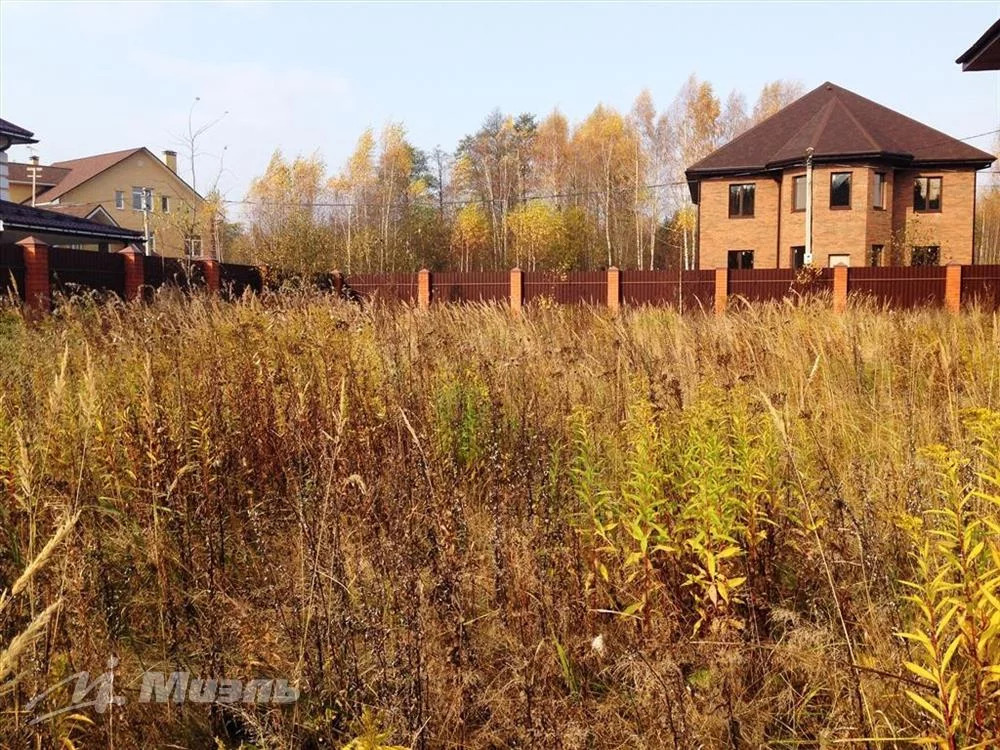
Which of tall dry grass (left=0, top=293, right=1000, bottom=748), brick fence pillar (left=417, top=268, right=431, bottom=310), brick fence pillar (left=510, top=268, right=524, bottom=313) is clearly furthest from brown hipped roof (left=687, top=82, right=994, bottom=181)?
tall dry grass (left=0, top=293, right=1000, bottom=748)

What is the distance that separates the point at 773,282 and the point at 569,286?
19.6 ft

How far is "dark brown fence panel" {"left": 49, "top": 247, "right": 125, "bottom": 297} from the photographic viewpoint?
46.2 feet

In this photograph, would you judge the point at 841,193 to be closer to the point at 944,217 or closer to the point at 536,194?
the point at 944,217

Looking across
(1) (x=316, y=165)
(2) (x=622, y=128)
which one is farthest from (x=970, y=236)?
(1) (x=316, y=165)

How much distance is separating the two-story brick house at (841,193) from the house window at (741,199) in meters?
0.04

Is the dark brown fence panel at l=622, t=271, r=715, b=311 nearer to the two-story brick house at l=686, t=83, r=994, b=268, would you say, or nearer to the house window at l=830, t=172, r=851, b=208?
the two-story brick house at l=686, t=83, r=994, b=268

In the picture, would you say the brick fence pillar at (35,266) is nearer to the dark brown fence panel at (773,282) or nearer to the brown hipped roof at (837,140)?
the dark brown fence panel at (773,282)

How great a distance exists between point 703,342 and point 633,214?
44.3m

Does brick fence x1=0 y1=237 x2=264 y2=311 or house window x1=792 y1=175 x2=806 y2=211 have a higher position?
house window x1=792 y1=175 x2=806 y2=211

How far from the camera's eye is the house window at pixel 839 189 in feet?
88.5

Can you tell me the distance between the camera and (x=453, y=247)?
152 ft

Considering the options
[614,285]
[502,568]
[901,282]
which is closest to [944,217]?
[901,282]

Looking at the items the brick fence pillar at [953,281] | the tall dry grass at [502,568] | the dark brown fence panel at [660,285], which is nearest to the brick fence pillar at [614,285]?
the dark brown fence panel at [660,285]

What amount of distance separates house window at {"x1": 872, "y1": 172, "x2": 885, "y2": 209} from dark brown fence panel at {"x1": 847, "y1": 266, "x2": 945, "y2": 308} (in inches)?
282
